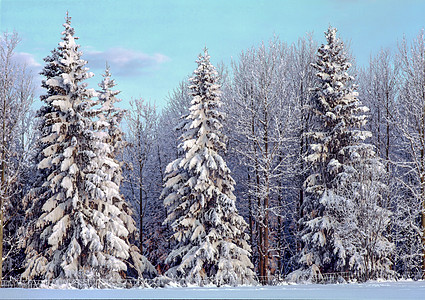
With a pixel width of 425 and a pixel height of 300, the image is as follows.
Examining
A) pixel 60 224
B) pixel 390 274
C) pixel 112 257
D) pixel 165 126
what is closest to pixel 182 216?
pixel 112 257

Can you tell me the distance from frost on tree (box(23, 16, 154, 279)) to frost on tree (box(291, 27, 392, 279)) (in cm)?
1059

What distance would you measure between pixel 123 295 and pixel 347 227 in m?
15.4

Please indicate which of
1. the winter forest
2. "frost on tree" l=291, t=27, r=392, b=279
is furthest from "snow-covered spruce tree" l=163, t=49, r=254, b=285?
"frost on tree" l=291, t=27, r=392, b=279

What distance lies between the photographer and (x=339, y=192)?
81.6 ft

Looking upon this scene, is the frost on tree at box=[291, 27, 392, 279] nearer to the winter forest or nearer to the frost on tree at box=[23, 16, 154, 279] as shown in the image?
the winter forest

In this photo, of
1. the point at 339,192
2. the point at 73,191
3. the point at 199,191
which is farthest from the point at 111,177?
the point at 339,192

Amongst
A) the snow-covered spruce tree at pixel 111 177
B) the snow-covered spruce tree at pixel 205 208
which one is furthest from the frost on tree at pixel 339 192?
the snow-covered spruce tree at pixel 111 177

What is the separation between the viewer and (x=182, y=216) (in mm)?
25359

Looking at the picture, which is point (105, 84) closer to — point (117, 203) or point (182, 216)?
point (117, 203)

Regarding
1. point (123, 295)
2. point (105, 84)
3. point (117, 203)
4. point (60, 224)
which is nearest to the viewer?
point (123, 295)

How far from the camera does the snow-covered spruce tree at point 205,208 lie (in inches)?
963

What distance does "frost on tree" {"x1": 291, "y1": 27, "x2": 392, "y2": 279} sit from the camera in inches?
878

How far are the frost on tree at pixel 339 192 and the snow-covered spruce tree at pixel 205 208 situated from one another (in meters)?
3.81

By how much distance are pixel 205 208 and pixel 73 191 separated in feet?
23.8
